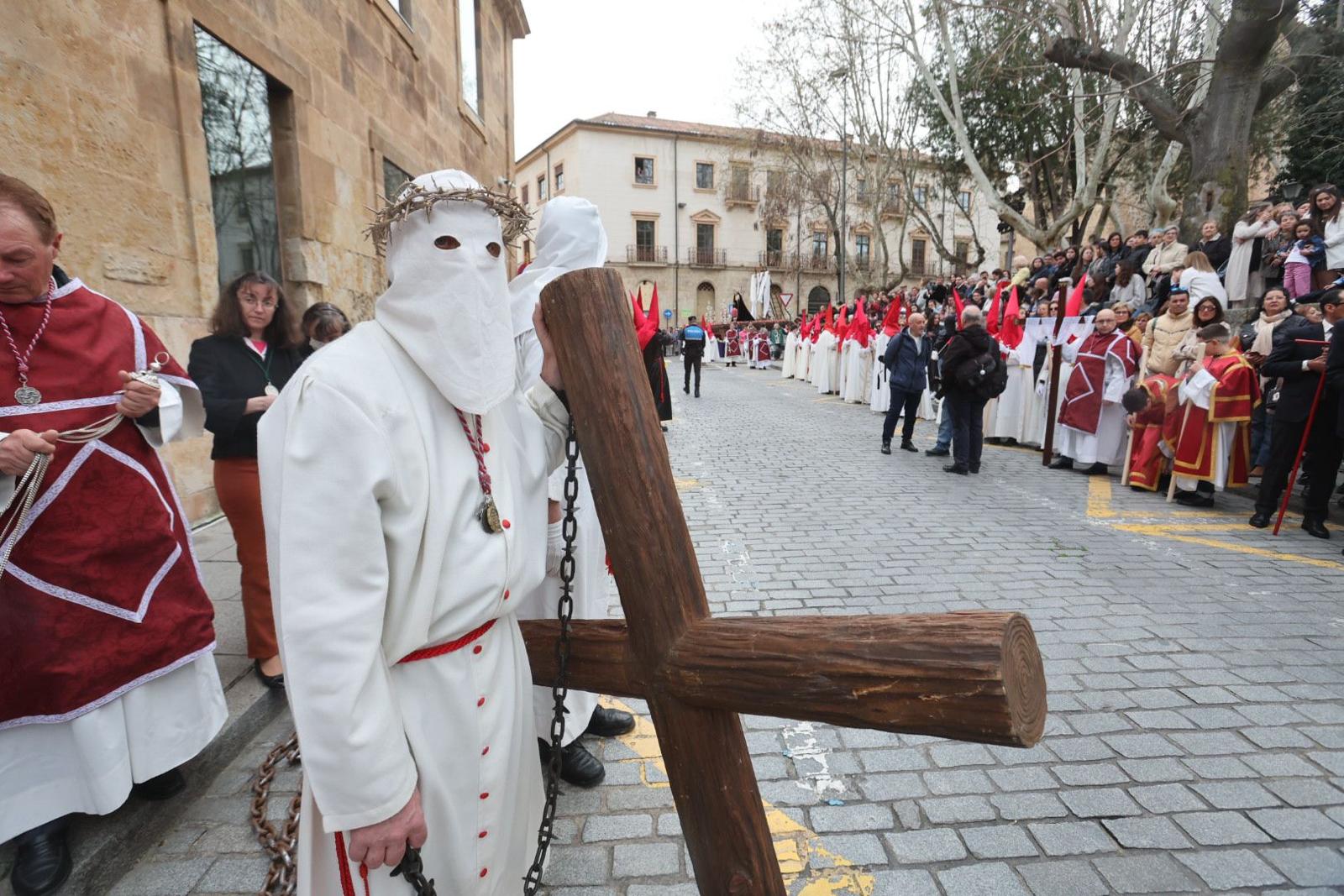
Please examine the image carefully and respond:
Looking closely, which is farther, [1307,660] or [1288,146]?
[1288,146]

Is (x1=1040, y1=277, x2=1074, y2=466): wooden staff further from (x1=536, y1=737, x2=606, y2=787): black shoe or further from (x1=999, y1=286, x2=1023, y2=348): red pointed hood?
(x1=536, y1=737, x2=606, y2=787): black shoe

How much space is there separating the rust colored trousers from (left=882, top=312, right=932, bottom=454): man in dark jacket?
8465mm

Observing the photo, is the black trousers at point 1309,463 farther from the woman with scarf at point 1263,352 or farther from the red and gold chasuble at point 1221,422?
the woman with scarf at point 1263,352

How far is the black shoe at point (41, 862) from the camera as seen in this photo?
210cm

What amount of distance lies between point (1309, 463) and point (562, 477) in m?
6.93

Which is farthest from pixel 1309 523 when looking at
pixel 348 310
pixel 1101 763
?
pixel 348 310

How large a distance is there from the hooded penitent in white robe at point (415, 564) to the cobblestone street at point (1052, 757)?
0.74 metres

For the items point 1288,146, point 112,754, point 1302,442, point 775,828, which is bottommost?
point 775,828

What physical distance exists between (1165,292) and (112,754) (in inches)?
490

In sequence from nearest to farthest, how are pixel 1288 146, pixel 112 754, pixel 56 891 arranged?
pixel 56 891, pixel 112 754, pixel 1288 146

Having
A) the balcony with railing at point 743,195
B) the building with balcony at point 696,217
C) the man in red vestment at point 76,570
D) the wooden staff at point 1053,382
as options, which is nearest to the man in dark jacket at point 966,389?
the wooden staff at point 1053,382

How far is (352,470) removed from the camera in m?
1.21

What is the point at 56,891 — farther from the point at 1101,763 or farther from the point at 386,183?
the point at 386,183

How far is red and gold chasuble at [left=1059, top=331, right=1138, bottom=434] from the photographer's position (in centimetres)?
861
